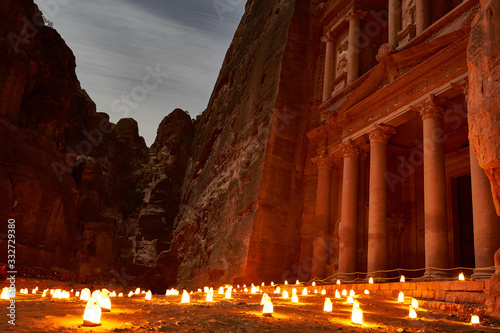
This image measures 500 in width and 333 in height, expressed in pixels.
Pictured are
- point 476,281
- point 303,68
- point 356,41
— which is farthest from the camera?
point 303,68

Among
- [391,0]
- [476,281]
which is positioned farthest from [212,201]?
[476,281]

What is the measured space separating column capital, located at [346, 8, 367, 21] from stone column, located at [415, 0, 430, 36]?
6.31 m

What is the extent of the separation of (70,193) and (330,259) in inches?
892

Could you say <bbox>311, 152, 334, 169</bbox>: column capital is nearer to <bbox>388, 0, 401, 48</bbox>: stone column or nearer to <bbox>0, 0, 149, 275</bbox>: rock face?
<bbox>388, 0, 401, 48</bbox>: stone column

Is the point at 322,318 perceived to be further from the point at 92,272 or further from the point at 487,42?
the point at 92,272

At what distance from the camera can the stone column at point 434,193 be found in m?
16.2

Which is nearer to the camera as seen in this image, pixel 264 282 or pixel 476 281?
pixel 476 281

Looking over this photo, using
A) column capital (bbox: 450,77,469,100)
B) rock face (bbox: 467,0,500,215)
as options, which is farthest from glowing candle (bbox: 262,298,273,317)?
column capital (bbox: 450,77,469,100)

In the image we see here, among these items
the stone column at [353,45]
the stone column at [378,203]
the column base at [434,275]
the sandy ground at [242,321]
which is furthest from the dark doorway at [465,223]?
the sandy ground at [242,321]

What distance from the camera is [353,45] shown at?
26094 millimetres

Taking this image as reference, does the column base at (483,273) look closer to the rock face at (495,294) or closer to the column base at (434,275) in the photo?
the column base at (434,275)

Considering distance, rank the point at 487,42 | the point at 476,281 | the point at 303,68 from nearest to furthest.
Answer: the point at 487,42, the point at 476,281, the point at 303,68

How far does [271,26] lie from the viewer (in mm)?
35062

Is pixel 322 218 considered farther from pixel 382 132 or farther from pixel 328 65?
pixel 328 65
